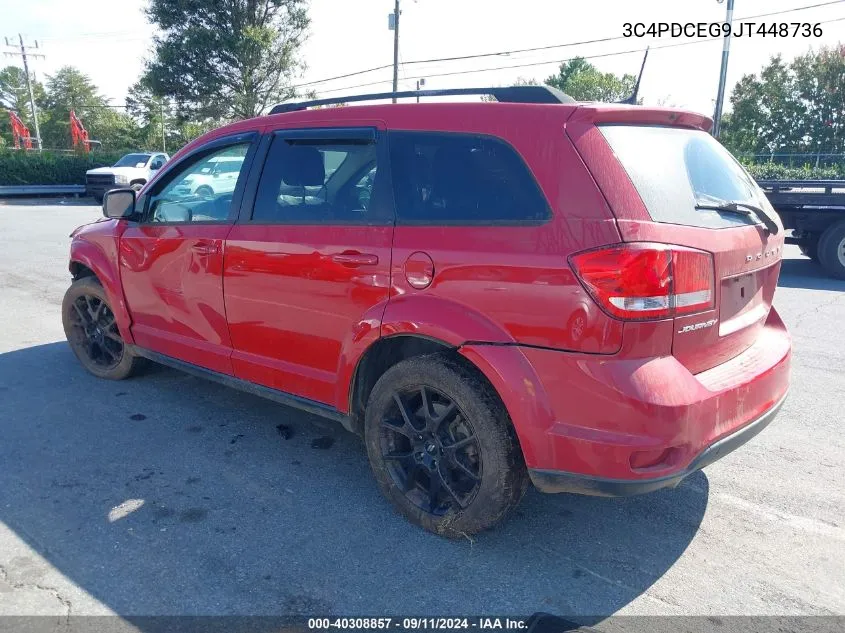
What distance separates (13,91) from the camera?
73.9 metres

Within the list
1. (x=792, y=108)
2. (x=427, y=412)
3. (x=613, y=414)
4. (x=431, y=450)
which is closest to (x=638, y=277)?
(x=613, y=414)

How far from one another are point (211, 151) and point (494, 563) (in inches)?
116

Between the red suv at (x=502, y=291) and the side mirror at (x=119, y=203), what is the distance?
951 mm

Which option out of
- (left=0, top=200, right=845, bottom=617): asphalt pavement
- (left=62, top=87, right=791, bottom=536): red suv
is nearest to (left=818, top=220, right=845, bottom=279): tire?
(left=0, top=200, right=845, bottom=617): asphalt pavement

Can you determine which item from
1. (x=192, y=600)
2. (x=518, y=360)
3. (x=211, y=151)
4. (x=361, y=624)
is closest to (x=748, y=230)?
(x=518, y=360)

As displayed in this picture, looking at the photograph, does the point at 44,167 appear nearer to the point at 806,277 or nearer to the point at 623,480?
the point at 806,277

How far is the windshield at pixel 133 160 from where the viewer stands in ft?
85.9

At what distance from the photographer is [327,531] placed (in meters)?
3.14

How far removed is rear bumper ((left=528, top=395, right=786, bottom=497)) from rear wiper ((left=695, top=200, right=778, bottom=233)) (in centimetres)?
94

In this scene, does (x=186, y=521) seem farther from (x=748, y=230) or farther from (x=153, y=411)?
(x=748, y=230)

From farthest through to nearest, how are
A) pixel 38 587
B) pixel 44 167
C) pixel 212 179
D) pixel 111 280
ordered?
pixel 44 167
pixel 111 280
pixel 212 179
pixel 38 587

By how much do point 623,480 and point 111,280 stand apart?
385 cm

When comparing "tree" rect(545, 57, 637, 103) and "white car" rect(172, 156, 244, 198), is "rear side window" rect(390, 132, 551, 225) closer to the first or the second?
"white car" rect(172, 156, 244, 198)

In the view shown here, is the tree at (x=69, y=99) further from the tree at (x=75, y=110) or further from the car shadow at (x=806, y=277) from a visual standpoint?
the car shadow at (x=806, y=277)
